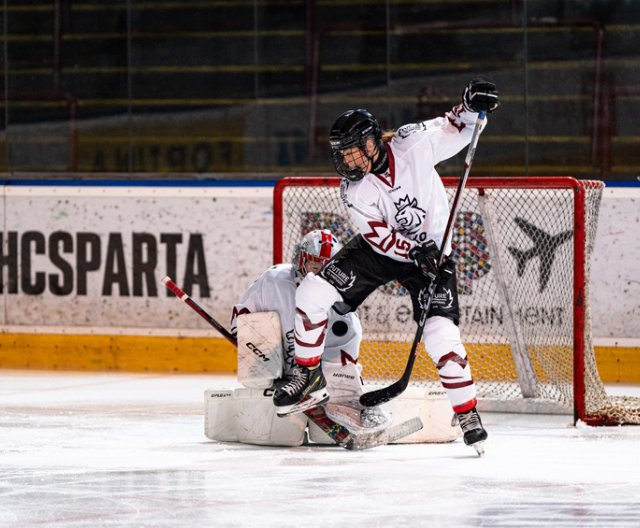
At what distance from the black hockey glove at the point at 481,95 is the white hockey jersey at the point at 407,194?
148mm

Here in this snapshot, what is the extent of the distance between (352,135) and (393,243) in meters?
0.41

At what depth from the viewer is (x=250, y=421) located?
5.86m

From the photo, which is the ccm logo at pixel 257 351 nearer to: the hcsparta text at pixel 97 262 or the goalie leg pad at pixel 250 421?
the goalie leg pad at pixel 250 421

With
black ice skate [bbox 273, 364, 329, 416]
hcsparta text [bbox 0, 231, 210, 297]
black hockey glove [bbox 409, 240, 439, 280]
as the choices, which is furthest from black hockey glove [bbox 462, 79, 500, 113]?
hcsparta text [bbox 0, 231, 210, 297]

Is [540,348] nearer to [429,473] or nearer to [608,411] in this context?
[608,411]

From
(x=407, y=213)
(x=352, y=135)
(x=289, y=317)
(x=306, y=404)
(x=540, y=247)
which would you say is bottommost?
(x=306, y=404)

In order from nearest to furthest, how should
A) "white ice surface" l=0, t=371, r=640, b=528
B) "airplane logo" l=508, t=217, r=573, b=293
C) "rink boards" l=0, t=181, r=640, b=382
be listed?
"white ice surface" l=0, t=371, r=640, b=528 → "airplane logo" l=508, t=217, r=573, b=293 → "rink boards" l=0, t=181, r=640, b=382

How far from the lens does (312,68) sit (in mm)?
8617

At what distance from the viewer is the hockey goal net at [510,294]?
659cm

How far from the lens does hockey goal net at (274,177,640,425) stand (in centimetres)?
659

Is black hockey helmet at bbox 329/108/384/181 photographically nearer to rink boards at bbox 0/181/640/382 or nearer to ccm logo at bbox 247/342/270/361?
ccm logo at bbox 247/342/270/361

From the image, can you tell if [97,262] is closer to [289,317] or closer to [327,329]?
[289,317]

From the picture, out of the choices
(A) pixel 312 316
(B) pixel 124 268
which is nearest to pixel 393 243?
(A) pixel 312 316

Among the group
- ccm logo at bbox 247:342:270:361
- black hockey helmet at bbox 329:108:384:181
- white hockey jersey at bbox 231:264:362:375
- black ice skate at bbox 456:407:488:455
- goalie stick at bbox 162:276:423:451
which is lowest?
goalie stick at bbox 162:276:423:451
